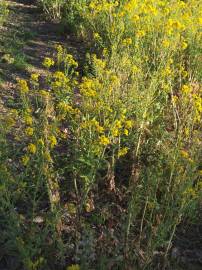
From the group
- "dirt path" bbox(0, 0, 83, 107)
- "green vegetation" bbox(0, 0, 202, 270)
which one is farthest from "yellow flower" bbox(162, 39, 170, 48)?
"dirt path" bbox(0, 0, 83, 107)

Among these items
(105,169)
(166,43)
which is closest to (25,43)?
(166,43)

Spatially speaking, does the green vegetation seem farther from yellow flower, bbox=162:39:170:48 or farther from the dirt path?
the dirt path

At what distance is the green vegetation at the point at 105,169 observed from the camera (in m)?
3.07

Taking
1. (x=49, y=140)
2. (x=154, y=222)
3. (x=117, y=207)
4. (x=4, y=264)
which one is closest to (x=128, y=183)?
(x=117, y=207)

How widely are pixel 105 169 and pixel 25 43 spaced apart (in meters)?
3.61

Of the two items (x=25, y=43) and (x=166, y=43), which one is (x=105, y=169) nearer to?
(x=166, y=43)

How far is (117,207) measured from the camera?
3.73 metres

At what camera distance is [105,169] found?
402 centimetres

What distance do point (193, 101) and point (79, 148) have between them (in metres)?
1.23

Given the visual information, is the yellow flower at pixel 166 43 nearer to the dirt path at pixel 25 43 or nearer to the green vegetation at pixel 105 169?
the green vegetation at pixel 105 169

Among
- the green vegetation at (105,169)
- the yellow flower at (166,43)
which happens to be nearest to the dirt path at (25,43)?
the green vegetation at (105,169)

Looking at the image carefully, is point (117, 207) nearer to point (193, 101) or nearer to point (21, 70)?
point (193, 101)

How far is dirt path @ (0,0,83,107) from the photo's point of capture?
19.0 ft

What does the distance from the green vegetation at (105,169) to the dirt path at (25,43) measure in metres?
0.40
